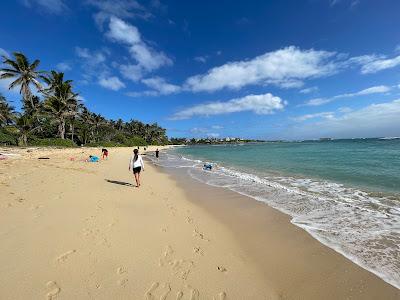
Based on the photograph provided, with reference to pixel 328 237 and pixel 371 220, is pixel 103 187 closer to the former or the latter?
pixel 328 237

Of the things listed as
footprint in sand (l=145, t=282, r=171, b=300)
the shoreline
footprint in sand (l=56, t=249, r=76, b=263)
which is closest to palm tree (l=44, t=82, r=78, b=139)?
the shoreline

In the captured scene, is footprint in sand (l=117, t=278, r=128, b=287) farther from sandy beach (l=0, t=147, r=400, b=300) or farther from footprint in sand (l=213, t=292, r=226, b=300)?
footprint in sand (l=213, t=292, r=226, b=300)

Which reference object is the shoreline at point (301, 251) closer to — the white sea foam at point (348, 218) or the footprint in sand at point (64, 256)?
the white sea foam at point (348, 218)

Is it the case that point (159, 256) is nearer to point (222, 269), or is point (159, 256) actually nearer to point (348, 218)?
point (222, 269)

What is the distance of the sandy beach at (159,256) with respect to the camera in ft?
11.6

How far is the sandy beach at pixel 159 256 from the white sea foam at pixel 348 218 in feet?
1.29

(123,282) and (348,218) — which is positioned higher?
(123,282)

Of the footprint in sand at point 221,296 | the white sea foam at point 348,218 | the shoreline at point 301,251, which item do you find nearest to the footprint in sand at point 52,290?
the footprint in sand at point 221,296

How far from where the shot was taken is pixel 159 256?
447cm

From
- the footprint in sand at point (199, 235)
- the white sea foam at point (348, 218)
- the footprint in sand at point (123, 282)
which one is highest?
the footprint in sand at point (123, 282)

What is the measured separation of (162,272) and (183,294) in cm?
63

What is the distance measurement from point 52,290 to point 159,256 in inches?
67.8

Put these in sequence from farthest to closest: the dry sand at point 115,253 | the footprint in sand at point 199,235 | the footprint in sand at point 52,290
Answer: the footprint in sand at point 199,235
the dry sand at point 115,253
the footprint in sand at point 52,290

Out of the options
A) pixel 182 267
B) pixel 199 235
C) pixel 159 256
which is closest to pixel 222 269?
pixel 182 267
